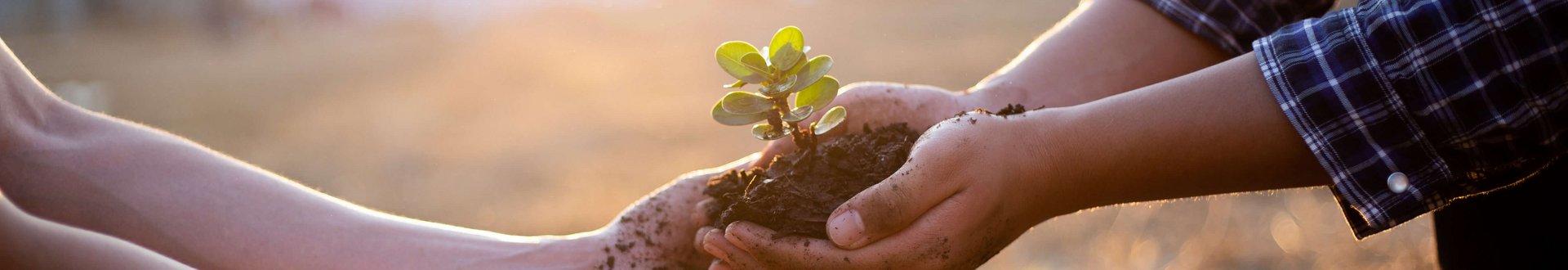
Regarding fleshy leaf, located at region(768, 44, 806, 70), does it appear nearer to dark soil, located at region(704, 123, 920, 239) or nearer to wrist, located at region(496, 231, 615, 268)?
dark soil, located at region(704, 123, 920, 239)

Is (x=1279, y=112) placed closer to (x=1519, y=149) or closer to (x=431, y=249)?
(x=1519, y=149)

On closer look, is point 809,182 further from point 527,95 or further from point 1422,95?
point 527,95

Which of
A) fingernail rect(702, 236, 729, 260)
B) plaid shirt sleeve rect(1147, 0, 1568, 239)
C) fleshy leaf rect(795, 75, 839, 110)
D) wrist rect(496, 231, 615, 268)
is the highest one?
fleshy leaf rect(795, 75, 839, 110)

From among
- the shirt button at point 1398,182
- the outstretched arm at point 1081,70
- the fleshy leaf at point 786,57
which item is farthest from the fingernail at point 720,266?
the shirt button at point 1398,182

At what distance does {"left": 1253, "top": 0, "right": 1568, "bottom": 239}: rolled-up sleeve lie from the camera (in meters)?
1.40

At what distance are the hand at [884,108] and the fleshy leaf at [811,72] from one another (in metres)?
0.41

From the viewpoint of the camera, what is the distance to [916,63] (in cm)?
888

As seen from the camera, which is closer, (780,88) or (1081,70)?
(780,88)

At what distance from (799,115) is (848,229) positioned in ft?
1.01

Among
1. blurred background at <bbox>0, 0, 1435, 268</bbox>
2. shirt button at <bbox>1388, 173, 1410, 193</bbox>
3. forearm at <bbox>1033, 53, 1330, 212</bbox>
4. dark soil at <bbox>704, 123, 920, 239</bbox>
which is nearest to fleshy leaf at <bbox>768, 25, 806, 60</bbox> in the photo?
dark soil at <bbox>704, 123, 920, 239</bbox>

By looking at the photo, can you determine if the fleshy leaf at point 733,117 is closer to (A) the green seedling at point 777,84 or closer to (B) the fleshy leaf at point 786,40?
(A) the green seedling at point 777,84

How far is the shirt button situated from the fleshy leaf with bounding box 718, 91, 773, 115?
3.37ft

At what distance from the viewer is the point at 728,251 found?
5.72 feet

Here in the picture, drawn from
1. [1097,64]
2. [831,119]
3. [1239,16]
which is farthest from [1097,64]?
[831,119]
